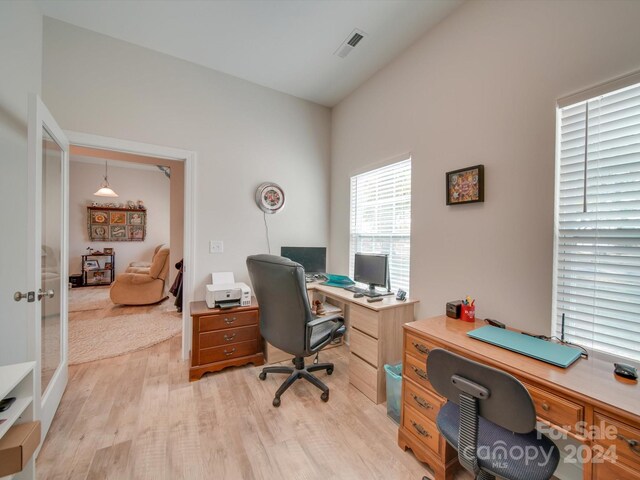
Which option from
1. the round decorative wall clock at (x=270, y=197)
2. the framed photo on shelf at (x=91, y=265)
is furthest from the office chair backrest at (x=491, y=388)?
the framed photo on shelf at (x=91, y=265)

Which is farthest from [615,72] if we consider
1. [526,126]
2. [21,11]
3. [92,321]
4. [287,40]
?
[92,321]

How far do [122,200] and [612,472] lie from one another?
324 inches

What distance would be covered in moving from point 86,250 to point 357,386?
23.4 ft

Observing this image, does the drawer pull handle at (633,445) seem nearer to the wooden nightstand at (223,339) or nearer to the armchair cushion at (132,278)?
the wooden nightstand at (223,339)

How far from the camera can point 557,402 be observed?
0.95m

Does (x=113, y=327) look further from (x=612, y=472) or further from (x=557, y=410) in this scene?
(x=612, y=472)

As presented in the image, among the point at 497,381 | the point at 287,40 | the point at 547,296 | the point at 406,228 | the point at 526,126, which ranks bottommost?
the point at 497,381

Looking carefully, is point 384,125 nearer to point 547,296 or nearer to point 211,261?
point 547,296

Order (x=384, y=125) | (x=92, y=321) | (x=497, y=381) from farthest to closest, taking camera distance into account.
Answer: (x=92, y=321) → (x=384, y=125) → (x=497, y=381)

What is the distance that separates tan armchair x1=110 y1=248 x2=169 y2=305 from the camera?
431 cm

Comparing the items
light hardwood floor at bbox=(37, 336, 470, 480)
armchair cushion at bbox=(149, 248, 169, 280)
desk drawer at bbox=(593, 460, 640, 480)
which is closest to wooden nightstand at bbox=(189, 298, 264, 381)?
light hardwood floor at bbox=(37, 336, 470, 480)

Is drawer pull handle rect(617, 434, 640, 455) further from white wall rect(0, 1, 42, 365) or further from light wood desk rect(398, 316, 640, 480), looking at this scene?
white wall rect(0, 1, 42, 365)

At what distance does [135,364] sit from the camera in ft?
8.31

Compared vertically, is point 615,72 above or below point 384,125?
below
